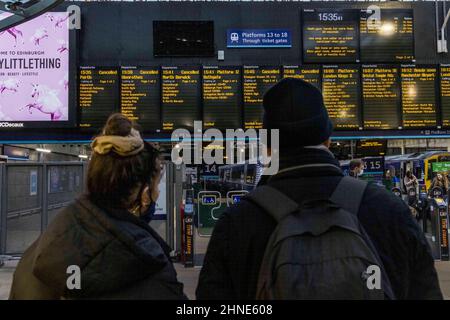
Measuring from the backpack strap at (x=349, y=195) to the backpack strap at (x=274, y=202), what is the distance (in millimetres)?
135

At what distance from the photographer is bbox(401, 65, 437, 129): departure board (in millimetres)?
8273

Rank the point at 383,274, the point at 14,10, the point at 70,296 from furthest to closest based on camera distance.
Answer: the point at 14,10 → the point at 70,296 → the point at 383,274

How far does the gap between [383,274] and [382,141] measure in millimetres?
8122

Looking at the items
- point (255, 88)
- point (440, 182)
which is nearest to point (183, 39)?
point (255, 88)

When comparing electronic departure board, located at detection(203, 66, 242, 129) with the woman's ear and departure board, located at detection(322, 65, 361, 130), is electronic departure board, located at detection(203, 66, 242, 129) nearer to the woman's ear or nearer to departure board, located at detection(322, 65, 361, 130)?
departure board, located at detection(322, 65, 361, 130)

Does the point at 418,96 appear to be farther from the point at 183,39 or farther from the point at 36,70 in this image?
the point at 36,70

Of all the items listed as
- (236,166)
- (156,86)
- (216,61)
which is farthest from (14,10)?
(236,166)

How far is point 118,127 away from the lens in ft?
5.32

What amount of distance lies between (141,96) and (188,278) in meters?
3.66

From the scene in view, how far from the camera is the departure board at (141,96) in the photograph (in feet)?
26.6

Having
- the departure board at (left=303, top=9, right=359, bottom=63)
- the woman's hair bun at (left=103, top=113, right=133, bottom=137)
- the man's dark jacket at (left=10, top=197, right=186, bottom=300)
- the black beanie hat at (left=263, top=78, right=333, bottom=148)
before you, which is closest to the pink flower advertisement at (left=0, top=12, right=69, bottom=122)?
the departure board at (left=303, top=9, right=359, bottom=63)

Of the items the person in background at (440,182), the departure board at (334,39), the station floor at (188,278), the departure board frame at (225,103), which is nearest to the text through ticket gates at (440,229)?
the station floor at (188,278)

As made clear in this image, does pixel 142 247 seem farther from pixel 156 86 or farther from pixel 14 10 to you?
pixel 156 86
